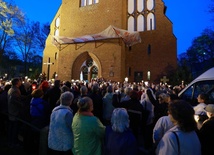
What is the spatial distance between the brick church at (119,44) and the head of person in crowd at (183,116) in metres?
18.2

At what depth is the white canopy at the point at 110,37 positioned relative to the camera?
59.7 feet

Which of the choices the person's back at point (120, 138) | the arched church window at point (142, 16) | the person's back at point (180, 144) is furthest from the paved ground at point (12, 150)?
the arched church window at point (142, 16)

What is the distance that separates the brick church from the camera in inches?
840

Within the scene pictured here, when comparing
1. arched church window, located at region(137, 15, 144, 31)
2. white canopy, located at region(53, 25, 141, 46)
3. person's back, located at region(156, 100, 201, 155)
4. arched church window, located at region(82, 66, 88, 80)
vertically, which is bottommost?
person's back, located at region(156, 100, 201, 155)

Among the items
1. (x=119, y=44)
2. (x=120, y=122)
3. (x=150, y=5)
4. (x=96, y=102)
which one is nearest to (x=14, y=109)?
(x=96, y=102)

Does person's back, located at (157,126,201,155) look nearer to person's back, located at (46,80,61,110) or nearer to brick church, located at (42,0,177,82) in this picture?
person's back, located at (46,80,61,110)

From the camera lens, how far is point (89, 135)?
2873 millimetres

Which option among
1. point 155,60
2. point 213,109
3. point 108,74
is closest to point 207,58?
point 155,60

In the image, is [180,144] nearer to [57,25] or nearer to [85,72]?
[85,72]

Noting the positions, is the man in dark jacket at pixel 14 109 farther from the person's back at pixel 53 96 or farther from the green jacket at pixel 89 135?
the green jacket at pixel 89 135

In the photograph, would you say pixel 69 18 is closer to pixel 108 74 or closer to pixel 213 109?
pixel 108 74

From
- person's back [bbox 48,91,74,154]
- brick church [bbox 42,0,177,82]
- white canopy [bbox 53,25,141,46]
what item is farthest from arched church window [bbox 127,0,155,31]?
person's back [bbox 48,91,74,154]

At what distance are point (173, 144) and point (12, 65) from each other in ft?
151

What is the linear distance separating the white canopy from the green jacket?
633 inches
